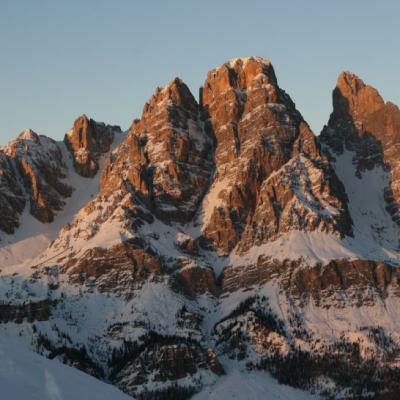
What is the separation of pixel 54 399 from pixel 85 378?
4.34 metres

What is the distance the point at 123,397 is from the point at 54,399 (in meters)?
4.64

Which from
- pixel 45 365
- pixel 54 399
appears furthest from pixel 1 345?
pixel 54 399

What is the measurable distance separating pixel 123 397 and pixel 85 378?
3147 millimetres

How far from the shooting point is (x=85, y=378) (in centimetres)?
5491

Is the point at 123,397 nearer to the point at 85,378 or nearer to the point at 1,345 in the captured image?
the point at 85,378

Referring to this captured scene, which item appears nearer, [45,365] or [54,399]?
[54,399]

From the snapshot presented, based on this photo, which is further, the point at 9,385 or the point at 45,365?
the point at 45,365

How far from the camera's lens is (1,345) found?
55875 millimetres

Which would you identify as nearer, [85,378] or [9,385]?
[9,385]

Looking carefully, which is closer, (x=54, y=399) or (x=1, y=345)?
(x=54, y=399)

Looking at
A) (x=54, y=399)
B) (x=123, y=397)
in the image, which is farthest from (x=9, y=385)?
(x=123, y=397)

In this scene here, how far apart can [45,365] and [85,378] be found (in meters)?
2.79

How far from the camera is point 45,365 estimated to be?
55375mm

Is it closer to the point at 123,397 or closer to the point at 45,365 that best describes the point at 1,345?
the point at 45,365
